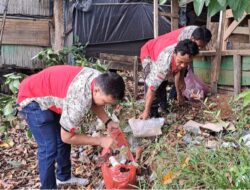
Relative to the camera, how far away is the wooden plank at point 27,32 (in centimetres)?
764

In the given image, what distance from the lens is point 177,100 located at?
214 inches

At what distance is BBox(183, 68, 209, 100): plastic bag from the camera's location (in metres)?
5.52

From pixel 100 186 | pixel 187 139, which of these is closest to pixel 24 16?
pixel 187 139

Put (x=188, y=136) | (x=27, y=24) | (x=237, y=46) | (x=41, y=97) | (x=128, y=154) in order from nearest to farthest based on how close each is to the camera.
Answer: (x=41, y=97) → (x=128, y=154) → (x=188, y=136) → (x=237, y=46) → (x=27, y=24)

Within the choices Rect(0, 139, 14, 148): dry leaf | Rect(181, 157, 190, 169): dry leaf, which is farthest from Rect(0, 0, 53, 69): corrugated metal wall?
Rect(181, 157, 190, 169): dry leaf

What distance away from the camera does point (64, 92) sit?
9.66ft

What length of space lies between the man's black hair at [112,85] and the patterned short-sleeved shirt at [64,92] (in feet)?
0.58

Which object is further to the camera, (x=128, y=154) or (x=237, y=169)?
(x=128, y=154)

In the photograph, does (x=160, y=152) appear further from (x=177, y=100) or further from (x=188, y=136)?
(x=177, y=100)

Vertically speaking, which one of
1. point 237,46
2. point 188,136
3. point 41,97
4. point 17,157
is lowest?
point 17,157

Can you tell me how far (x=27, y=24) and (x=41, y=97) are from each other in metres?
5.08

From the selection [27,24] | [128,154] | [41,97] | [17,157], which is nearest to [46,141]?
[41,97]

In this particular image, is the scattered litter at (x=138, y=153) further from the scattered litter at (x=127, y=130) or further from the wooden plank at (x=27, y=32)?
the wooden plank at (x=27, y=32)

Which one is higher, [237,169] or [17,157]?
[237,169]
